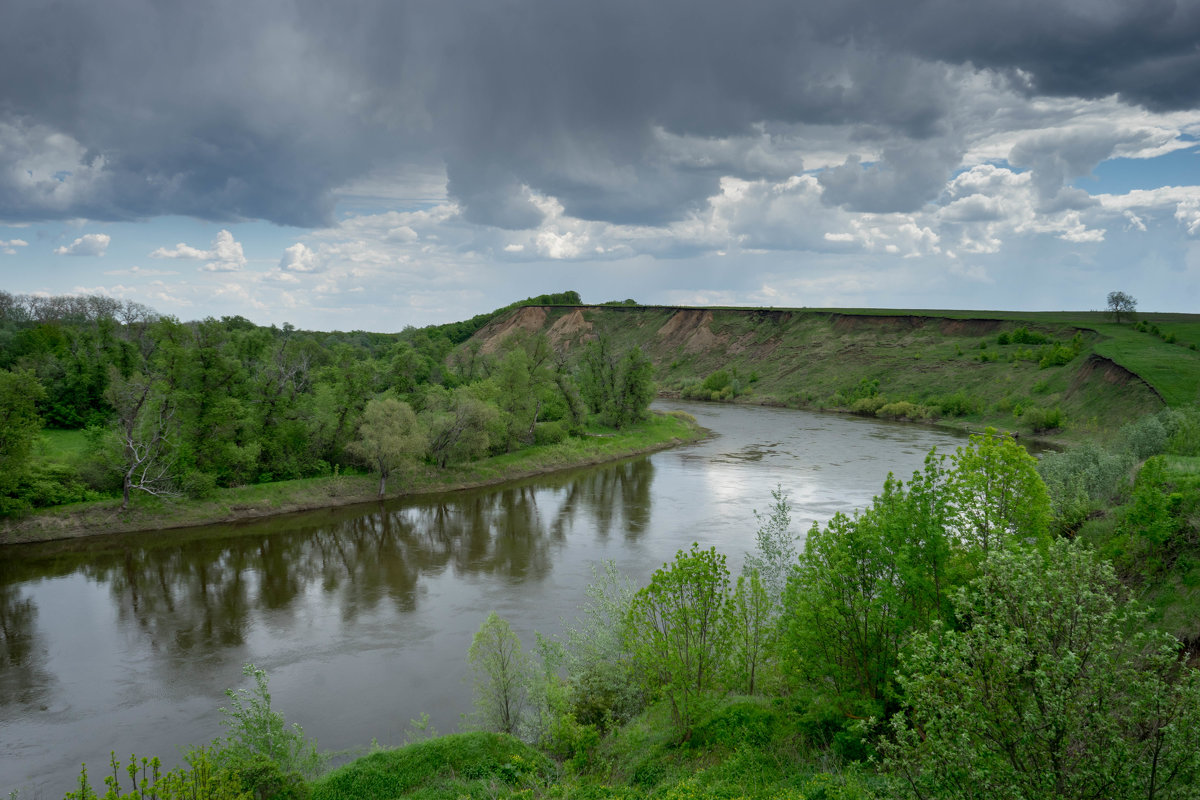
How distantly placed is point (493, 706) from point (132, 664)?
45.9ft

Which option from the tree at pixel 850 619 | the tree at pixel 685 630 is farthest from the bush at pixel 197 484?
the tree at pixel 850 619

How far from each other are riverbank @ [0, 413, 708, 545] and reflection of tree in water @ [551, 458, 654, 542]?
13.0 ft

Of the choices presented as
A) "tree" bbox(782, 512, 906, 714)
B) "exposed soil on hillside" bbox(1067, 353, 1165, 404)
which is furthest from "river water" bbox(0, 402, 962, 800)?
"exposed soil on hillside" bbox(1067, 353, 1165, 404)

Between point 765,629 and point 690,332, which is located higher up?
point 690,332

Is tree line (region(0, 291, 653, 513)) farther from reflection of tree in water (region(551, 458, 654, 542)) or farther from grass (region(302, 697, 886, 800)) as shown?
grass (region(302, 697, 886, 800))

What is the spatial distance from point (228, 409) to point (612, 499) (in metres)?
26.2

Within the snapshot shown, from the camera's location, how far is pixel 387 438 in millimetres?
44750

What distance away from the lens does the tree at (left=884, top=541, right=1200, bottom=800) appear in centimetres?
761

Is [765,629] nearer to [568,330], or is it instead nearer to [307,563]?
[307,563]

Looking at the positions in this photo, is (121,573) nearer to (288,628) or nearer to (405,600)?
(288,628)

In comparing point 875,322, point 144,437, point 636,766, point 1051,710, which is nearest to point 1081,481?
point 636,766

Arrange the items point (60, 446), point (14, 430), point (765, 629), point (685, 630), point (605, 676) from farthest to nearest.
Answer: point (60, 446) → point (14, 430) → point (605, 676) → point (765, 629) → point (685, 630)

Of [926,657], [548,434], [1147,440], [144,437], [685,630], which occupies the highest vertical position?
[926,657]

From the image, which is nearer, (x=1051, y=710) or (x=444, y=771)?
(x=1051, y=710)
